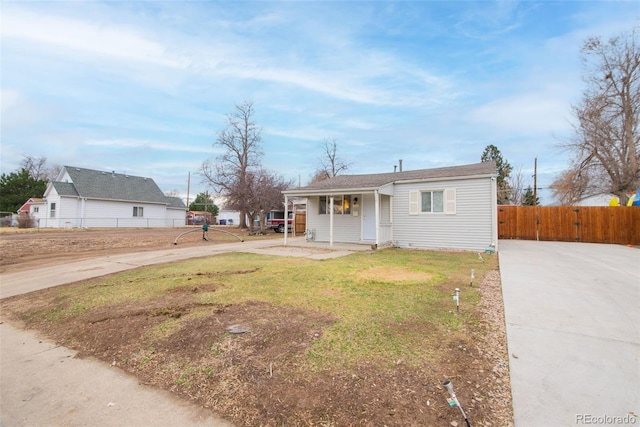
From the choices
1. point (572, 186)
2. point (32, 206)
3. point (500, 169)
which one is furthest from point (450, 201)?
point (32, 206)

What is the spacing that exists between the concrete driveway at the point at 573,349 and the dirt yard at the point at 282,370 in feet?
0.58

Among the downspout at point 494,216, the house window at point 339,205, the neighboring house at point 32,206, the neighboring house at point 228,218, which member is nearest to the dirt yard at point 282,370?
the downspout at point 494,216

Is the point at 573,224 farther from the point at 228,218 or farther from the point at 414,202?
the point at 228,218

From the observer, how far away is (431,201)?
1263 centimetres

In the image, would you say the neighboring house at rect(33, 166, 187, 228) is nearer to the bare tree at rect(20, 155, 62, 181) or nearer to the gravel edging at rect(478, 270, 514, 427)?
the bare tree at rect(20, 155, 62, 181)

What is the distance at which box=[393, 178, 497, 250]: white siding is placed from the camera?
11422 millimetres

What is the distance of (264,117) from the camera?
28844mm

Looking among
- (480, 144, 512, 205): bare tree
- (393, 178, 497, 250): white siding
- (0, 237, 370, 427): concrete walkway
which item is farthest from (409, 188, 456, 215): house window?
(480, 144, 512, 205): bare tree

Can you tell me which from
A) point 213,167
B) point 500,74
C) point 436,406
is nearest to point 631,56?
point 500,74

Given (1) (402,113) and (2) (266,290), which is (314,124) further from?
(2) (266,290)

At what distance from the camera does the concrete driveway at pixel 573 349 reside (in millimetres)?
2135

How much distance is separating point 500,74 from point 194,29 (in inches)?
537

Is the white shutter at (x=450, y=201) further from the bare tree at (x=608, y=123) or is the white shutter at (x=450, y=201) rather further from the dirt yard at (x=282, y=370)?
the bare tree at (x=608, y=123)

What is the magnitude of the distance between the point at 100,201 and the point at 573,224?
37080 mm
